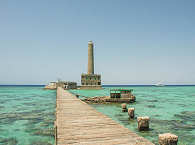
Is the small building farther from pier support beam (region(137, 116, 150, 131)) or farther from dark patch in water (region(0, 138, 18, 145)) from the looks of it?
dark patch in water (region(0, 138, 18, 145))

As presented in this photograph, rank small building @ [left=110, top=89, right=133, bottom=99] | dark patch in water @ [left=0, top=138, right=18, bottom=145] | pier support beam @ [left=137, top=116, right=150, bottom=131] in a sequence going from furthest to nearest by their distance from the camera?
small building @ [left=110, top=89, right=133, bottom=99], pier support beam @ [left=137, top=116, right=150, bottom=131], dark patch in water @ [left=0, top=138, right=18, bottom=145]

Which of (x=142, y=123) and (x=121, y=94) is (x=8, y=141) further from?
(x=121, y=94)

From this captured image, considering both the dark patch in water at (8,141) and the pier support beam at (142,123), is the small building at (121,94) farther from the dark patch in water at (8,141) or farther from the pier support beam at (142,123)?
the dark patch in water at (8,141)

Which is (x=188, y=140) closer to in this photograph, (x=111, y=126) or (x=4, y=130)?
(x=111, y=126)

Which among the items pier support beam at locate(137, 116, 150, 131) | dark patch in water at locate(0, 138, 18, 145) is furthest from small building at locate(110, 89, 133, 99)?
dark patch in water at locate(0, 138, 18, 145)

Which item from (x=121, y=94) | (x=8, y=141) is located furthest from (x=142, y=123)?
(x=121, y=94)

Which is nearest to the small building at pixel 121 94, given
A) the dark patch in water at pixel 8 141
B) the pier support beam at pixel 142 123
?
the pier support beam at pixel 142 123

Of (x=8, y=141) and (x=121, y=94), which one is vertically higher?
(x=121, y=94)

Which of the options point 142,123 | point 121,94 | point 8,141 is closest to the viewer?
point 8,141

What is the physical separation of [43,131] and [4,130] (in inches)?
124

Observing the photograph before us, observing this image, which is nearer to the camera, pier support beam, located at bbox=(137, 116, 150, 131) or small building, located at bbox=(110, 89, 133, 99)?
pier support beam, located at bbox=(137, 116, 150, 131)

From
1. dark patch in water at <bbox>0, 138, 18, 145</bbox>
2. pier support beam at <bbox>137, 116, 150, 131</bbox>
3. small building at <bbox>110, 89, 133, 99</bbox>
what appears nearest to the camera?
dark patch in water at <bbox>0, 138, 18, 145</bbox>

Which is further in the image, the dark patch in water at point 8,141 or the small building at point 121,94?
the small building at point 121,94

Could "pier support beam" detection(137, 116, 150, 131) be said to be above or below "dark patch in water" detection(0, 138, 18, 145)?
above
